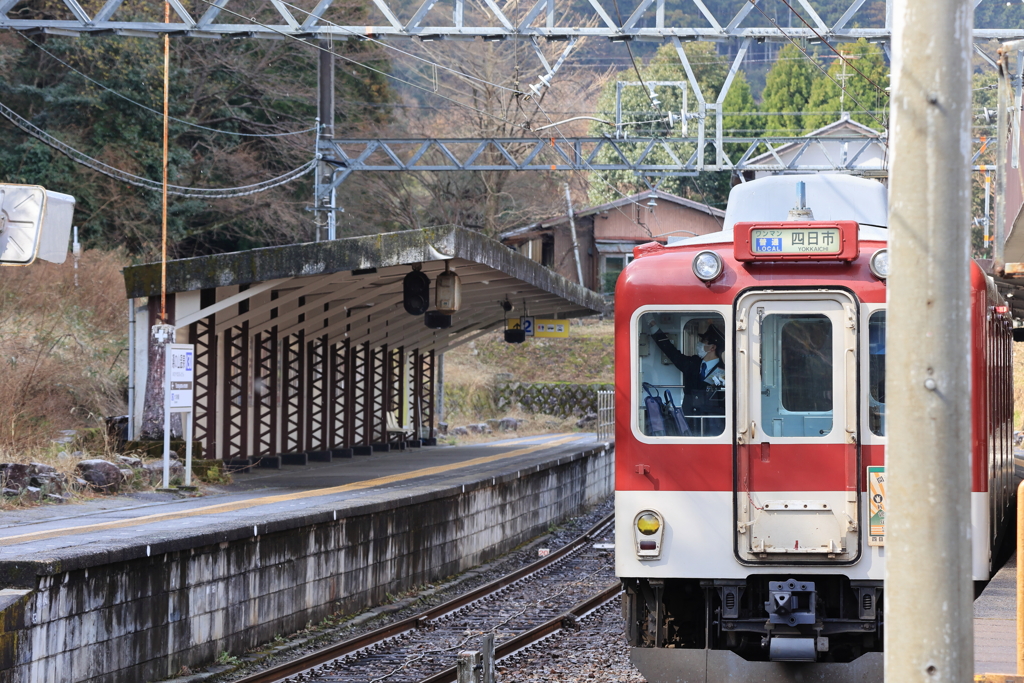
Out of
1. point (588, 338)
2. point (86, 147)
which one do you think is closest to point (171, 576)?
point (86, 147)

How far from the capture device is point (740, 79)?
65000 mm

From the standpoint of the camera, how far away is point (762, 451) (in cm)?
676

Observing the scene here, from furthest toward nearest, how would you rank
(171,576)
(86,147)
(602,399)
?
(602,399) → (86,147) → (171,576)

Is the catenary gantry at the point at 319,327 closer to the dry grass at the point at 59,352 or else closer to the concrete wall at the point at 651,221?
the dry grass at the point at 59,352

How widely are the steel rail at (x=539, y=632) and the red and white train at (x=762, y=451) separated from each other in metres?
1.96

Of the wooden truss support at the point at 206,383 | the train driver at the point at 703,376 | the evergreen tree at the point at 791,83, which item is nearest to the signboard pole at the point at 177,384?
the wooden truss support at the point at 206,383

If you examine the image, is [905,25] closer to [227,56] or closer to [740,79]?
[227,56]

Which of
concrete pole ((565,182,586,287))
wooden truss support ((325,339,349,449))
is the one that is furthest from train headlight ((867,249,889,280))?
concrete pole ((565,182,586,287))

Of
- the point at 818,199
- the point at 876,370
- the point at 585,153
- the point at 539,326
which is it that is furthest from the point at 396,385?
the point at 585,153

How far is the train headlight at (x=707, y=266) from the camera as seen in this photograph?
22.4 feet

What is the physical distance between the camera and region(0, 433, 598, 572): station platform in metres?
7.99

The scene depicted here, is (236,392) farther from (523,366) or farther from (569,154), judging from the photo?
(523,366)

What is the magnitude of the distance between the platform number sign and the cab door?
7.11 m

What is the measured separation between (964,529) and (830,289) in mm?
3643
